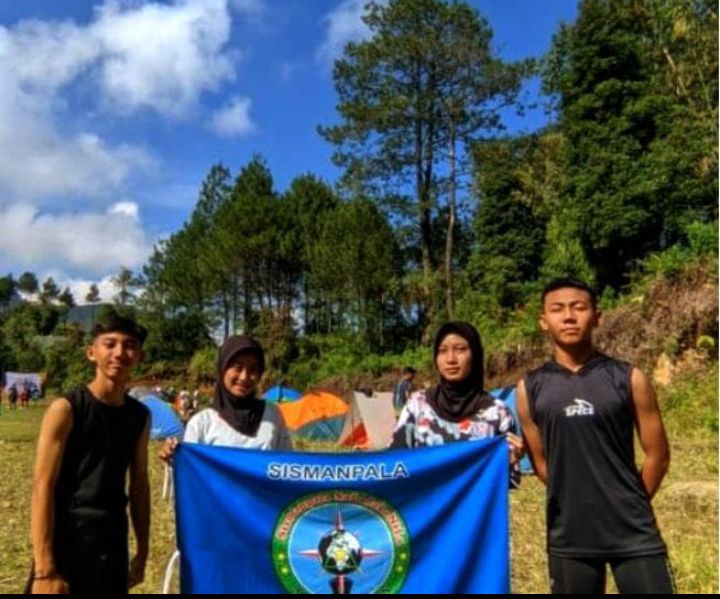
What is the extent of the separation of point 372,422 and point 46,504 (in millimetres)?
12410

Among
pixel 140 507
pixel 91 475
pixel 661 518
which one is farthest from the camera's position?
pixel 661 518

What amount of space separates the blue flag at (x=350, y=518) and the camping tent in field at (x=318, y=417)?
14.3 meters

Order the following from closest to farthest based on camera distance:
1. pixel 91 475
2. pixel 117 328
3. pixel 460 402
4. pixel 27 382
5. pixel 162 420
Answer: pixel 91 475
pixel 117 328
pixel 460 402
pixel 162 420
pixel 27 382

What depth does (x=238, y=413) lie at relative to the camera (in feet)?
12.8

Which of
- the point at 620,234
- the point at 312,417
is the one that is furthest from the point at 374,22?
the point at 312,417

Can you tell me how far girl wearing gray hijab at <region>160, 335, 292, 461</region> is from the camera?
12.5 ft

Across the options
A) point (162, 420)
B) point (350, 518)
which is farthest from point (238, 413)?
point (162, 420)

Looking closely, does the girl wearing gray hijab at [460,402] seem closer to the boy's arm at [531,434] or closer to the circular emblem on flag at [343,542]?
the boy's arm at [531,434]

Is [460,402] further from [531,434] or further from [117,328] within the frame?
[117,328]

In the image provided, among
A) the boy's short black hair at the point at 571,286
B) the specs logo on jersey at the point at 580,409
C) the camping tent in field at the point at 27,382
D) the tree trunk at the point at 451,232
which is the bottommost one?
the specs logo on jersey at the point at 580,409

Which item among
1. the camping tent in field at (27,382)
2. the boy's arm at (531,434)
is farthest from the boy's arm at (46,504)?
the camping tent in field at (27,382)

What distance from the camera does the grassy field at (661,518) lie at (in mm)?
6078

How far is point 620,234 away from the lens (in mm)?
26203

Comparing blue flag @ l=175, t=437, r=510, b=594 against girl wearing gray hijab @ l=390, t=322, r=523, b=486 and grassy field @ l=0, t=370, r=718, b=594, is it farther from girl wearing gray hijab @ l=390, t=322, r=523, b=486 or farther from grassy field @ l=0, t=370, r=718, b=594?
grassy field @ l=0, t=370, r=718, b=594
